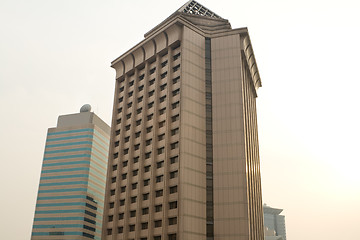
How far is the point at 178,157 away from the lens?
60375 mm

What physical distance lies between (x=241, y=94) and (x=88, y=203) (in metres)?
79.8

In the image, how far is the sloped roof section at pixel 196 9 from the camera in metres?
79.3

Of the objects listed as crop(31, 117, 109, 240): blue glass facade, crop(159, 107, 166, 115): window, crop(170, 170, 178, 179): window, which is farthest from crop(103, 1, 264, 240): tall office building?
Result: crop(31, 117, 109, 240): blue glass facade

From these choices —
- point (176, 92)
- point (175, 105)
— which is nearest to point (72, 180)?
point (175, 105)

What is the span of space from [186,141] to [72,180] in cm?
7619

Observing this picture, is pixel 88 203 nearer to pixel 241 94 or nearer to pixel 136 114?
pixel 136 114

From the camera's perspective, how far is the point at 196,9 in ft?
266

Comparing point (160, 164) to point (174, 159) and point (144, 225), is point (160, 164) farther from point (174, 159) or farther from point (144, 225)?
point (144, 225)

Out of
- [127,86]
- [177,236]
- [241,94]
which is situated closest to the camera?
[177,236]

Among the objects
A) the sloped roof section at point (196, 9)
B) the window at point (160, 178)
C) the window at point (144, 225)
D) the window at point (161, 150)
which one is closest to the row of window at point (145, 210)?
the window at point (144, 225)

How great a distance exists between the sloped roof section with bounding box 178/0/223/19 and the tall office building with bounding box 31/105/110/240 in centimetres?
6564

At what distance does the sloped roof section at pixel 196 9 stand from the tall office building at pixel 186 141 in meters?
0.95

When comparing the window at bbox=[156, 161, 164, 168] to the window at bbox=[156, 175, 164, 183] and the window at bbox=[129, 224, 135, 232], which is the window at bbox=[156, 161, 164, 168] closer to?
the window at bbox=[156, 175, 164, 183]

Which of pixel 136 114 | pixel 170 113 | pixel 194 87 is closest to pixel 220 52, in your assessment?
pixel 194 87
